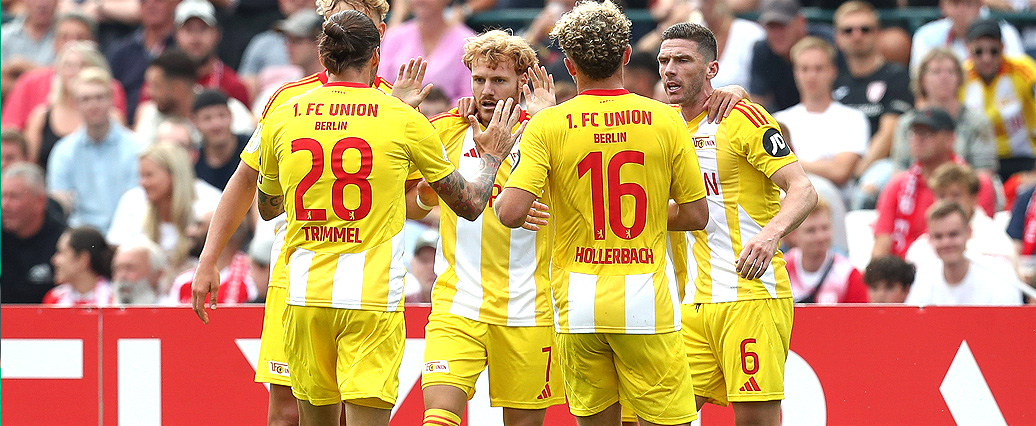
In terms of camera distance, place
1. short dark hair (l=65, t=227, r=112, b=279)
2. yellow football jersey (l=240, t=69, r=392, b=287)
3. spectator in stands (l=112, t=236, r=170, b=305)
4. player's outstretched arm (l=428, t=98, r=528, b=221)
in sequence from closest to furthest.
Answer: player's outstretched arm (l=428, t=98, r=528, b=221) < yellow football jersey (l=240, t=69, r=392, b=287) < spectator in stands (l=112, t=236, r=170, b=305) < short dark hair (l=65, t=227, r=112, b=279)

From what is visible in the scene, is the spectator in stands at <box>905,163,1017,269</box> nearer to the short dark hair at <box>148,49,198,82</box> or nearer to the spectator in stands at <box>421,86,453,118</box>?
the spectator in stands at <box>421,86,453,118</box>

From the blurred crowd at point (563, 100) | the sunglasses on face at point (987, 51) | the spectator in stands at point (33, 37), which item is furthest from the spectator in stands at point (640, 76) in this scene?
the spectator in stands at point (33, 37)

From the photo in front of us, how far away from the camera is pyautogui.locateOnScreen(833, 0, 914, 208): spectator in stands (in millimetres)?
10719

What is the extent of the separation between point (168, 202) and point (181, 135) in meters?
1.06

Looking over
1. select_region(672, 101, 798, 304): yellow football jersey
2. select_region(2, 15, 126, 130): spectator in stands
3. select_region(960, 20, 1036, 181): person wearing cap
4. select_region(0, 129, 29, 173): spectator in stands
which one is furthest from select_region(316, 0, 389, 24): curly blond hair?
select_region(2, 15, 126, 130): spectator in stands

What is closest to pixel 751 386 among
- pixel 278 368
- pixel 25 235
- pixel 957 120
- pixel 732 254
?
pixel 732 254

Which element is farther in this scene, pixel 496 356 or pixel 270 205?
pixel 496 356

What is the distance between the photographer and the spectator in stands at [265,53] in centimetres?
1250

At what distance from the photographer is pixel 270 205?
5598 mm

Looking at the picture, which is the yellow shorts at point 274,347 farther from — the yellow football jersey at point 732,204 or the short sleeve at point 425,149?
the yellow football jersey at point 732,204

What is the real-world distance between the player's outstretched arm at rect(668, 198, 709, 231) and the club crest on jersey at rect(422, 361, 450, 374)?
1269mm

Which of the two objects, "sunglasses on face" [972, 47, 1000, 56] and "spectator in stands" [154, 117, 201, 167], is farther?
"spectator in stands" [154, 117, 201, 167]

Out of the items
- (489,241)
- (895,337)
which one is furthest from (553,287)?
(895,337)

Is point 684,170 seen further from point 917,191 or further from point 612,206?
point 917,191
